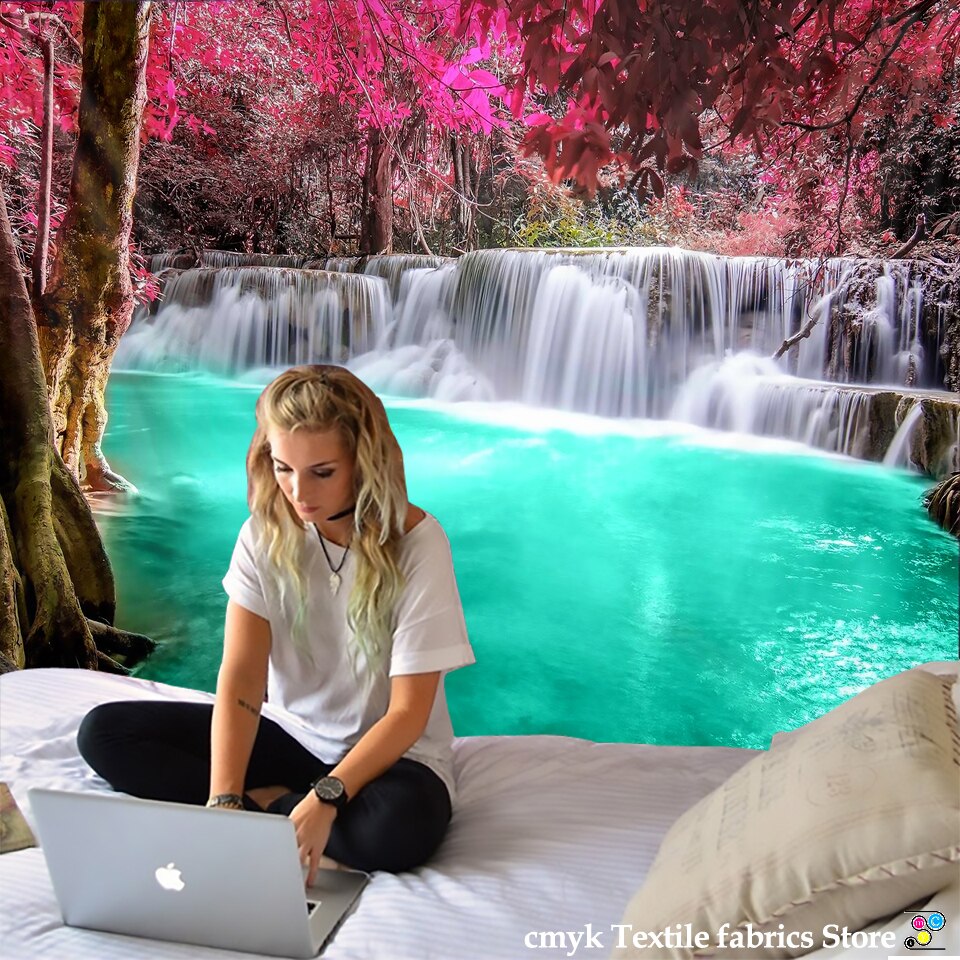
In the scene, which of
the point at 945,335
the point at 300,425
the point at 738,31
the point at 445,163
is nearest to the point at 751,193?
the point at 738,31

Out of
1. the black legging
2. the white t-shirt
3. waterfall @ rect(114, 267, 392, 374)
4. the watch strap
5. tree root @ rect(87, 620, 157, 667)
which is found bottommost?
tree root @ rect(87, 620, 157, 667)

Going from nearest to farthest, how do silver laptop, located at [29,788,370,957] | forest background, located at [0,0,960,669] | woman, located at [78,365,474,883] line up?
silver laptop, located at [29,788,370,957] < woman, located at [78,365,474,883] < forest background, located at [0,0,960,669]

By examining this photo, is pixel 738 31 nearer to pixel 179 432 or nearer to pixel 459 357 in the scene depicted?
pixel 459 357

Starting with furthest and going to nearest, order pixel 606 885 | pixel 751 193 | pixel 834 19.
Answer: pixel 751 193, pixel 834 19, pixel 606 885

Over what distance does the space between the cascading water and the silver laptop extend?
1330mm

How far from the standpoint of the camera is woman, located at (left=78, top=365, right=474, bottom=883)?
1.43 meters

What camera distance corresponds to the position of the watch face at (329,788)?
1359mm

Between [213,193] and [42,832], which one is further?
[213,193]

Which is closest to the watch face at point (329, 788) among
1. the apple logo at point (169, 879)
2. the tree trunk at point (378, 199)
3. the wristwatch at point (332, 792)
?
the wristwatch at point (332, 792)

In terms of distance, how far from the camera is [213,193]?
91.2 inches

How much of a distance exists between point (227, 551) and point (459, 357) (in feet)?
2.53

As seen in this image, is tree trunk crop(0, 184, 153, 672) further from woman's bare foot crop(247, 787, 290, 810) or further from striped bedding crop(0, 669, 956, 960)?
woman's bare foot crop(247, 787, 290, 810)

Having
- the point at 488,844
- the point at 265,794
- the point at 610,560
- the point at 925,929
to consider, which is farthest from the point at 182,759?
the point at 925,929

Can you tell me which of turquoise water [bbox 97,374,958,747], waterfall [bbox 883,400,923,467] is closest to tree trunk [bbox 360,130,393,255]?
turquoise water [bbox 97,374,958,747]
